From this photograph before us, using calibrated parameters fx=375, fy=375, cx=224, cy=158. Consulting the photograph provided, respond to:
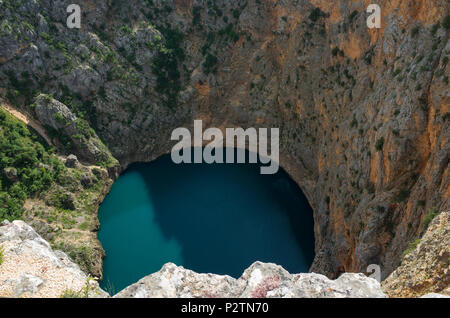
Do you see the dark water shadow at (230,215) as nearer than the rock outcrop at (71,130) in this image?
Yes

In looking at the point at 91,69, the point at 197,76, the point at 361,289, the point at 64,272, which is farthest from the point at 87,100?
the point at 361,289

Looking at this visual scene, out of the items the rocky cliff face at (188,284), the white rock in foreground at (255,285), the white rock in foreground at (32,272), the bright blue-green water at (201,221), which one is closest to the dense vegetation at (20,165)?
the bright blue-green water at (201,221)

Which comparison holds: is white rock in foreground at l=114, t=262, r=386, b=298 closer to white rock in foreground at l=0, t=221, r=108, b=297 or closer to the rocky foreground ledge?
the rocky foreground ledge

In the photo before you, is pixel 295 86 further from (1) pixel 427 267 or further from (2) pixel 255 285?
(2) pixel 255 285

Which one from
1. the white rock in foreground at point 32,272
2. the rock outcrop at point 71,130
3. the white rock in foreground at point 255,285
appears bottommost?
the white rock in foreground at point 32,272

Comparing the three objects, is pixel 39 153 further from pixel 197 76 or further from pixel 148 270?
pixel 197 76

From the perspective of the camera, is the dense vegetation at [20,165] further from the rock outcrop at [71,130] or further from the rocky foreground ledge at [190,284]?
the rocky foreground ledge at [190,284]

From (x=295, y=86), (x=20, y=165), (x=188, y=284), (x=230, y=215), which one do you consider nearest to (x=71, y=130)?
(x=20, y=165)
